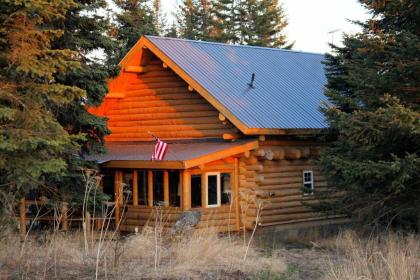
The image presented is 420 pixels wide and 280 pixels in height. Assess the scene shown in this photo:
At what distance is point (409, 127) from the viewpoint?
41.7 ft

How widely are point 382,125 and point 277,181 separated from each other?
8580 mm

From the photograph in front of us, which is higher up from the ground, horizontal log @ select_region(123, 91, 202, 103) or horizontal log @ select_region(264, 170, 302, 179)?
horizontal log @ select_region(123, 91, 202, 103)

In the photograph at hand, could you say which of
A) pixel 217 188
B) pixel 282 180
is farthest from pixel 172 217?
pixel 282 180

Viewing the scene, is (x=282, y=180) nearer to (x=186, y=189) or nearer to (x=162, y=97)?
(x=186, y=189)

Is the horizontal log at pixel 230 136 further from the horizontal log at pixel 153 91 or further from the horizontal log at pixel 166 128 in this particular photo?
the horizontal log at pixel 153 91

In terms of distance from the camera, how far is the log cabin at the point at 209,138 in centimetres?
1989

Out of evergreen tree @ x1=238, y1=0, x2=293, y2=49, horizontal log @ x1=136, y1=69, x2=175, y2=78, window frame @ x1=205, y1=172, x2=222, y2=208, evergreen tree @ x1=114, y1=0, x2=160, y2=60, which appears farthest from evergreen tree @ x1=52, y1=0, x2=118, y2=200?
evergreen tree @ x1=238, y1=0, x2=293, y2=49

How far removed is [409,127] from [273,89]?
10923 mm

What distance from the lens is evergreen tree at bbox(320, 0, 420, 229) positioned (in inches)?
513

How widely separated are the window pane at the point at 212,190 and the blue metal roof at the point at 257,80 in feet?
7.31

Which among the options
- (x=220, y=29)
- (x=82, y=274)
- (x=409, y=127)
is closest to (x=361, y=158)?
(x=409, y=127)

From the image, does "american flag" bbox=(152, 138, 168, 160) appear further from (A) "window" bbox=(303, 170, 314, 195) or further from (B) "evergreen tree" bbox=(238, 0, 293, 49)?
(B) "evergreen tree" bbox=(238, 0, 293, 49)

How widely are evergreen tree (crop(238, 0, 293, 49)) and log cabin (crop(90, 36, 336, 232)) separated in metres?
25.7

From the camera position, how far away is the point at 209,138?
21.4m
